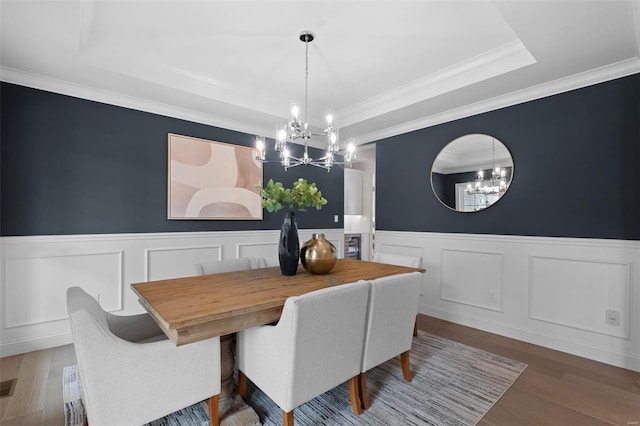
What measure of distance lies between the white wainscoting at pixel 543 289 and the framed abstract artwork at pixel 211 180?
7.65 feet

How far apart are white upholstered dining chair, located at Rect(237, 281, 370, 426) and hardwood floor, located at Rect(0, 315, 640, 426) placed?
94cm

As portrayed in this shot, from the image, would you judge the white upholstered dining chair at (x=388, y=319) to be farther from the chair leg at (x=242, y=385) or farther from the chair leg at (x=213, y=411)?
the chair leg at (x=213, y=411)

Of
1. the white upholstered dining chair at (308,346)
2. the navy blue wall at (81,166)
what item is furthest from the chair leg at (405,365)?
the navy blue wall at (81,166)

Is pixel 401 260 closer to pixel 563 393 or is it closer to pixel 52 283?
pixel 563 393

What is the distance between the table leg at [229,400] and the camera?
5.61ft

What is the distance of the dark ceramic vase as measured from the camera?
2168mm

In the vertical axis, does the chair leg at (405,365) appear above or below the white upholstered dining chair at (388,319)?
below

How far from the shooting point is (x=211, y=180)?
366 cm

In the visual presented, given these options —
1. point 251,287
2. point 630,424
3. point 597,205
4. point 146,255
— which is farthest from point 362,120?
point 630,424

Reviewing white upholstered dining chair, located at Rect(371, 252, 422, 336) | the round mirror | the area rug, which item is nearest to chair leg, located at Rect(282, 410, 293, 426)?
the area rug

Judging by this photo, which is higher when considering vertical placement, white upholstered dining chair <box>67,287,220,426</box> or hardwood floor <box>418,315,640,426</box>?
white upholstered dining chair <box>67,287,220,426</box>

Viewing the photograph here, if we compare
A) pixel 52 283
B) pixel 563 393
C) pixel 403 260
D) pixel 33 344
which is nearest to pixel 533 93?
pixel 403 260

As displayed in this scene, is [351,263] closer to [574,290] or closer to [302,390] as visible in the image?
[302,390]

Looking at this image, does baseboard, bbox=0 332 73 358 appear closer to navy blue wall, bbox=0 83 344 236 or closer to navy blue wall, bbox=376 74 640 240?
navy blue wall, bbox=0 83 344 236
